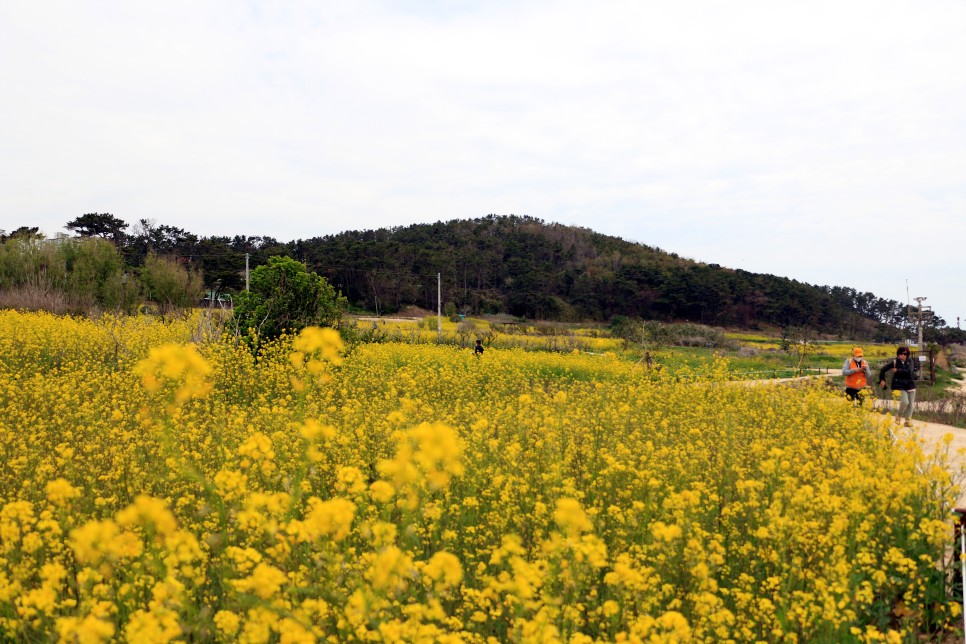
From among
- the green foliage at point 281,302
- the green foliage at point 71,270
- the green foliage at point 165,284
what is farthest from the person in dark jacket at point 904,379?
the green foliage at point 165,284

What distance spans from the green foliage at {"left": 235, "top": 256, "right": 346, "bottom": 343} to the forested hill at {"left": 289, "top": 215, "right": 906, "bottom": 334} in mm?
40864

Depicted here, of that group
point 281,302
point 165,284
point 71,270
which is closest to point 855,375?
point 281,302

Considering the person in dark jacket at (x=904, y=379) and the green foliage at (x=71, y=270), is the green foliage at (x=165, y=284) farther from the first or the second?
the person in dark jacket at (x=904, y=379)

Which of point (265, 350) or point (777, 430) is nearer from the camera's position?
point (777, 430)

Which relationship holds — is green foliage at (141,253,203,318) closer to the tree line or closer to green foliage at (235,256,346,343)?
the tree line

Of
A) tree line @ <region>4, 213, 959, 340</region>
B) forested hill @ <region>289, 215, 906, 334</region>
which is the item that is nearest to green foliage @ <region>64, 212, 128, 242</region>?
tree line @ <region>4, 213, 959, 340</region>

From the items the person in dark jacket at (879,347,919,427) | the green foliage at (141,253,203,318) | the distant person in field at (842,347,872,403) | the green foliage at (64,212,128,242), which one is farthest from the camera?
the green foliage at (64,212,128,242)

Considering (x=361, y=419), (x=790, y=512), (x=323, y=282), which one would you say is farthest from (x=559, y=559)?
(x=323, y=282)

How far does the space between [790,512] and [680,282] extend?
211ft

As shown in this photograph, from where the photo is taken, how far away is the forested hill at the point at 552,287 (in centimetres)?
5922

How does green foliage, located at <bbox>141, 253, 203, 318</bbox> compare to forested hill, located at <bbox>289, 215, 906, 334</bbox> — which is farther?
forested hill, located at <bbox>289, 215, 906, 334</bbox>

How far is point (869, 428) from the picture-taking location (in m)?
7.80

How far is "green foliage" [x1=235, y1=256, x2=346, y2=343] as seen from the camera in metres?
13.2

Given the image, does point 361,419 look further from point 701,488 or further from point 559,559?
point 559,559
